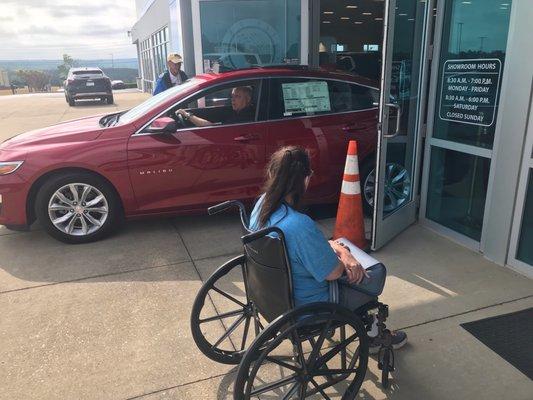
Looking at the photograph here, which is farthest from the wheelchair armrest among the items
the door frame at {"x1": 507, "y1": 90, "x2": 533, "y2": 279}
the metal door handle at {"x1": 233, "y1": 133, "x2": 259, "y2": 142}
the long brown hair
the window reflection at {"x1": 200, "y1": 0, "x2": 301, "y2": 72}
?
the window reflection at {"x1": 200, "y1": 0, "x2": 301, "y2": 72}

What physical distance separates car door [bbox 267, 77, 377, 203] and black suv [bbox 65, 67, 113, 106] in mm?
17306

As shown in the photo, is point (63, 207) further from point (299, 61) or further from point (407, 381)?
point (299, 61)

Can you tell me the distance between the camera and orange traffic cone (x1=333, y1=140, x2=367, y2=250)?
398 cm

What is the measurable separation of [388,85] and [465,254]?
1594 mm

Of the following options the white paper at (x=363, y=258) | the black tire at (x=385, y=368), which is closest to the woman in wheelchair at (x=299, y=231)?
the white paper at (x=363, y=258)

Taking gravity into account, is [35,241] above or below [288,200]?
below

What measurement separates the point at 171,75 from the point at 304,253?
15.8 feet

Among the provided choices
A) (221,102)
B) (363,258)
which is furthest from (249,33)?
(363,258)

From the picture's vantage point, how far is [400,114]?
389 centimetres

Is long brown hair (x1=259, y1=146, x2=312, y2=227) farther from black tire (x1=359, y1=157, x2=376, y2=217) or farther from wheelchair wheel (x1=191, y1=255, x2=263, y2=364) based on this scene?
black tire (x1=359, y1=157, x2=376, y2=217)

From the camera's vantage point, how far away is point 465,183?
165 inches

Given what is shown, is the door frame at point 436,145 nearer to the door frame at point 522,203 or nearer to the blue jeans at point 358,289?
the door frame at point 522,203

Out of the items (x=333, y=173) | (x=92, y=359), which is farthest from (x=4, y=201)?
(x=333, y=173)

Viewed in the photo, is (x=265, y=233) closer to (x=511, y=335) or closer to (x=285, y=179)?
(x=285, y=179)
